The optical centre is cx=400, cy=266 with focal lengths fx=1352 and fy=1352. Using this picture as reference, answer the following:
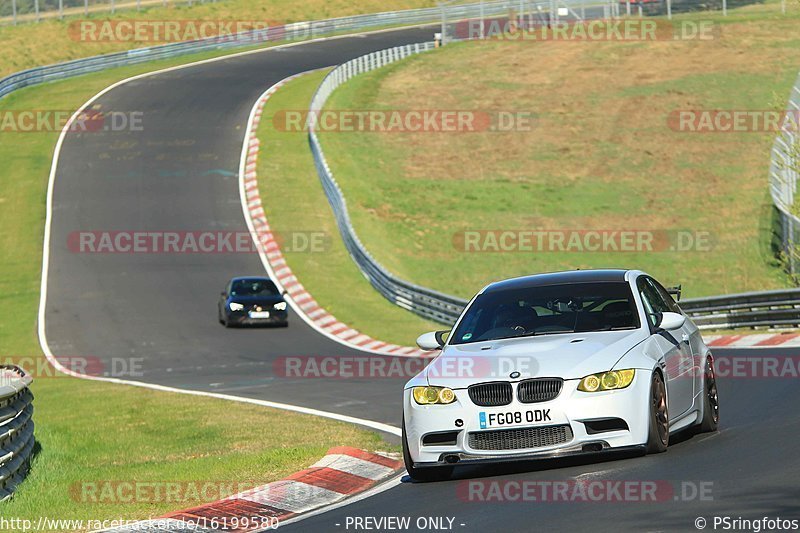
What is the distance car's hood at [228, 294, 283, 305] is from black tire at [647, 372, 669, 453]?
22.2 m

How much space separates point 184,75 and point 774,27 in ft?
92.9

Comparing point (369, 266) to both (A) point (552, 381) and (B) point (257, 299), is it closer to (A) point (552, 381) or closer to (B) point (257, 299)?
(B) point (257, 299)

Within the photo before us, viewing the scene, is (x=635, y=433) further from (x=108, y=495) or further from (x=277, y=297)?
(x=277, y=297)

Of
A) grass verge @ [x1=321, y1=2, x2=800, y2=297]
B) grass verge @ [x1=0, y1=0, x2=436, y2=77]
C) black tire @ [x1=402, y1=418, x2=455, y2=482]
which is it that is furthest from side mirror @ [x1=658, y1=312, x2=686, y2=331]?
grass verge @ [x1=0, y1=0, x2=436, y2=77]

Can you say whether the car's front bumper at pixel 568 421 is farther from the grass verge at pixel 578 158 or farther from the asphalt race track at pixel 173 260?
the grass verge at pixel 578 158

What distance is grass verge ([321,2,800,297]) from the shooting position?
3997 centimetres

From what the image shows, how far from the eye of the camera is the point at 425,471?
10.8m

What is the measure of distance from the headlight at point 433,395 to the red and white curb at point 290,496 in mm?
1008

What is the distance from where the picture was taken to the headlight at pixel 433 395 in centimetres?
1054

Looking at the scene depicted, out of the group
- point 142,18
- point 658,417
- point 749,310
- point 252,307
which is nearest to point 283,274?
point 252,307

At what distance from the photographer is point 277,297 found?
32812 millimetres

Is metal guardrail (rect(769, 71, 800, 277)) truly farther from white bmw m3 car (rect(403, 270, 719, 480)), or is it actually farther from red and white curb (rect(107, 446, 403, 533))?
red and white curb (rect(107, 446, 403, 533))

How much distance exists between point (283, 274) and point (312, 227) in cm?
420

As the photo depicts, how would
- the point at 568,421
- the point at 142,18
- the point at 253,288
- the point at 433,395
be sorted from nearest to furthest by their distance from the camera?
1. the point at 568,421
2. the point at 433,395
3. the point at 253,288
4. the point at 142,18
